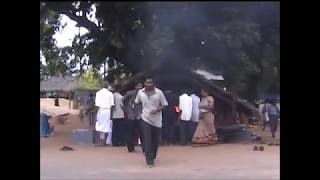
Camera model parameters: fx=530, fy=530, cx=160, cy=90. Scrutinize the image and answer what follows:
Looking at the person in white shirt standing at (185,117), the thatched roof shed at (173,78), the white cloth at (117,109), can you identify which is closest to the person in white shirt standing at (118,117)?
the white cloth at (117,109)

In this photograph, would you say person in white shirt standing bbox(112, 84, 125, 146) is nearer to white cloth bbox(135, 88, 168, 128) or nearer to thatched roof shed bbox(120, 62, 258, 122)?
thatched roof shed bbox(120, 62, 258, 122)

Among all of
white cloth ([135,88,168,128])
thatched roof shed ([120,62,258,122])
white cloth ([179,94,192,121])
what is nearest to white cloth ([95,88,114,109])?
white cloth ([179,94,192,121])

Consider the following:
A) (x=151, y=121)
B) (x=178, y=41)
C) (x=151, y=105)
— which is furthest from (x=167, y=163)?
(x=178, y=41)

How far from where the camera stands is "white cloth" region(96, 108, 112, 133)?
1016 cm

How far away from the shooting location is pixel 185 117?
411 inches

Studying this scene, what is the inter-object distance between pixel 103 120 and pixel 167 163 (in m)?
2.73

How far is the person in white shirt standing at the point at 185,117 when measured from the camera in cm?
1041

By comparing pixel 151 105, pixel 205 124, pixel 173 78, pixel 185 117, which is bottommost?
pixel 205 124

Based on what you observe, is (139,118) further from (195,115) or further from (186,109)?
(195,115)

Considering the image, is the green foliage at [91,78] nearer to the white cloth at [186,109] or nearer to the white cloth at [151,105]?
the white cloth at [186,109]

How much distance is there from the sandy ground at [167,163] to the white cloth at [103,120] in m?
0.45
